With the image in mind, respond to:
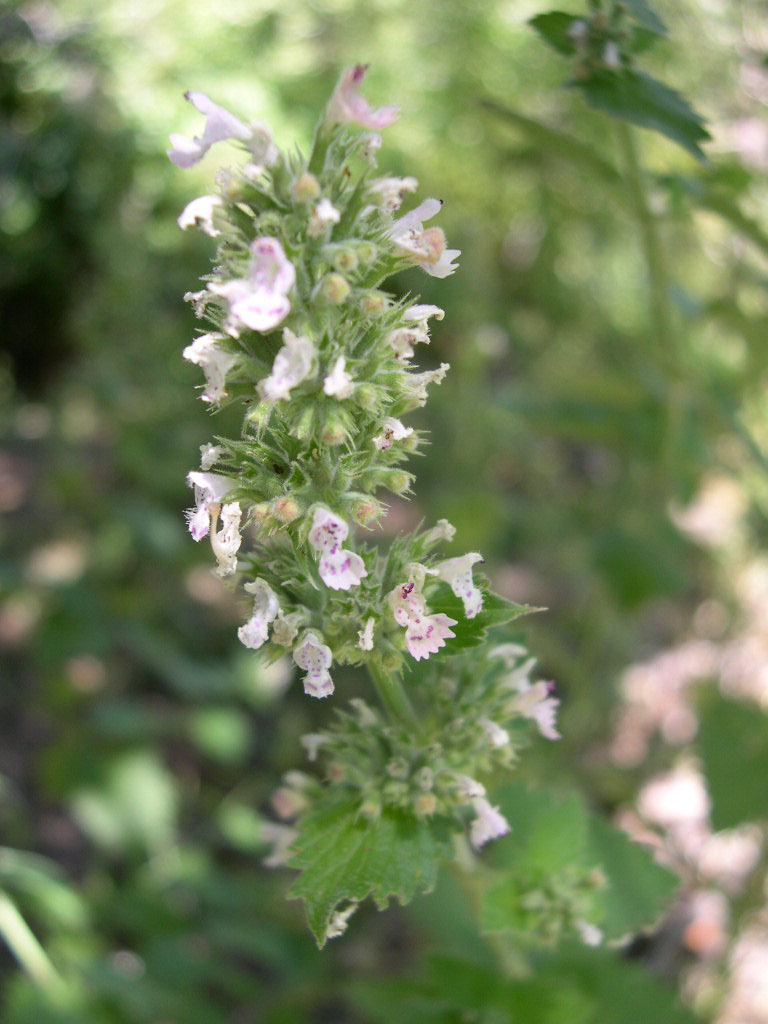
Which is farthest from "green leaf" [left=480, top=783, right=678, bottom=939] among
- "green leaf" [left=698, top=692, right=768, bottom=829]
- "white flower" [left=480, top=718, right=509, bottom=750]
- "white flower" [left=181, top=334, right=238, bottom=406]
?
"white flower" [left=181, top=334, right=238, bottom=406]

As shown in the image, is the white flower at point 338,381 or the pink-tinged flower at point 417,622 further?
the pink-tinged flower at point 417,622

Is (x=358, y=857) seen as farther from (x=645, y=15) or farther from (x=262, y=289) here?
(x=645, y=15)

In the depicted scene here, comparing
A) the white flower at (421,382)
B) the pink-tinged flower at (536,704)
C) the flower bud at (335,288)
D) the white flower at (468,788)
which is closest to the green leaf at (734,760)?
the pink-tinged flower at (536,704)

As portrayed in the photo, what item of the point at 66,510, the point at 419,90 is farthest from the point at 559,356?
the point at 66,510

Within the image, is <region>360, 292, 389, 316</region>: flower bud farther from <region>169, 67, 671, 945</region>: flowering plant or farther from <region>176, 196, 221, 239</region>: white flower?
<region>176, 196, 221, 239</region>: white flower

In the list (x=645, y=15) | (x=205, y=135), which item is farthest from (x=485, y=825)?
(x=645, y=15)

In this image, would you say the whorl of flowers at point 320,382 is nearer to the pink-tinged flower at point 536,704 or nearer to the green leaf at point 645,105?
the pink-tinged flower at point 536,704

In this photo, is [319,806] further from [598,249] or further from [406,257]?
[598,249]
